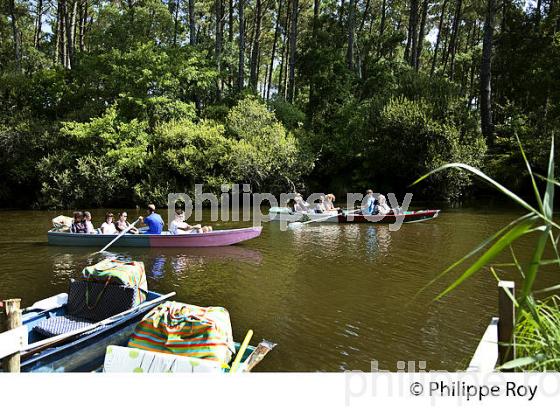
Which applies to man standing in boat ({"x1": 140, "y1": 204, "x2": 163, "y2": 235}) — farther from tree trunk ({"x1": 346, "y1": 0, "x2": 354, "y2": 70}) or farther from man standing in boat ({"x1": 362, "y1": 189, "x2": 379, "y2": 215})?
tree trunk ({"x1": 346, "y1": 0, "x2": 354, "y2": 70})

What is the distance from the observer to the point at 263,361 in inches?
278

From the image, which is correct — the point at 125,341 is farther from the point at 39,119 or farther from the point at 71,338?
the point at 39,119

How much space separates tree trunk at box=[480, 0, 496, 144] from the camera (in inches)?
1041

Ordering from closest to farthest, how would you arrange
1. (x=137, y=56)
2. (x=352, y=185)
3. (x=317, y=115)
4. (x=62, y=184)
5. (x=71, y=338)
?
(x=71, y=338)
(x=62, y=184)
(x=137, y=56)
(x=352, y=185)
(x=317, y=115)

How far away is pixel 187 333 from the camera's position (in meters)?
5.98

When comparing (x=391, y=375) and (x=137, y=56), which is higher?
(x=137, y=56)

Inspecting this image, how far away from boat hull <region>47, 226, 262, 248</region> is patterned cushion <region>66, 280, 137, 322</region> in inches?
269

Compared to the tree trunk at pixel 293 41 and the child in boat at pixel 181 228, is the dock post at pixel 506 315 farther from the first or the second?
the tree trunk at pixel 293 41

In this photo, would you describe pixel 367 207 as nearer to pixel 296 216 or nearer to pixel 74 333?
pixel 296 216

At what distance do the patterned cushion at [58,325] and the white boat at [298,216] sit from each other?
12.9m

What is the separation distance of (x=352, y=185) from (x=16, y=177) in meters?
17.7

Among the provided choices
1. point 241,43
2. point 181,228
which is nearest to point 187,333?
point 181,228

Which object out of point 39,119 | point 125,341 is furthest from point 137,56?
point 125,341

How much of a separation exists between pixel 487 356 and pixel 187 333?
333 cm
